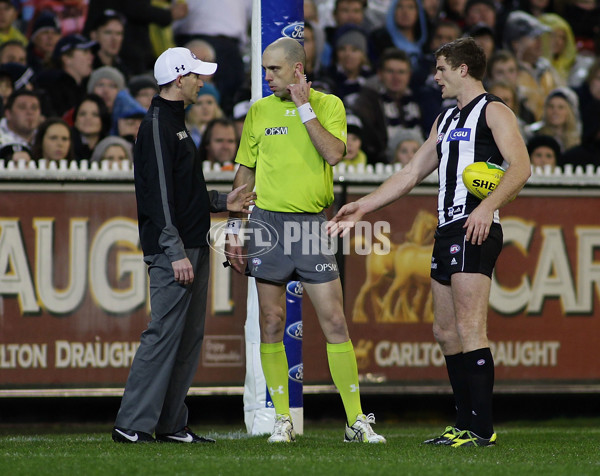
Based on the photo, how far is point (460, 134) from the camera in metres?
6.11

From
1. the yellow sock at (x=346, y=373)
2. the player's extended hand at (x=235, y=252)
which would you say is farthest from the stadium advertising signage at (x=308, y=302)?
the yellow sock at (x=346, y=373)

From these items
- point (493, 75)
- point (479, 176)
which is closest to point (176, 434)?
point (479, 176)

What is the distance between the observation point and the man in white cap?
6191 millimetres

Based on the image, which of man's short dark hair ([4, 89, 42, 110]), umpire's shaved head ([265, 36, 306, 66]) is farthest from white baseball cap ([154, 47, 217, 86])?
man's short dark hair ([4, 89, 42, 110])

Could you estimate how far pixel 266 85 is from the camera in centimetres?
724

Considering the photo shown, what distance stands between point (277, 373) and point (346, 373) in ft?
1.44

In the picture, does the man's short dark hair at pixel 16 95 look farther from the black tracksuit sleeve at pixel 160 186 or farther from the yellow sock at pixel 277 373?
the yellow sock at pixel 277 373

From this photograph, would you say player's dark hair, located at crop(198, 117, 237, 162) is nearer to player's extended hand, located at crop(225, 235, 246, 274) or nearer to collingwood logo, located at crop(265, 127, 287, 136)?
→ player's extended hand, located at crop(225, 235, 246, 274)

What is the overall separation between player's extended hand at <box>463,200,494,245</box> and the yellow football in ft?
0.34

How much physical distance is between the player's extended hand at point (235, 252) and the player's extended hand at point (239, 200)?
181 mm

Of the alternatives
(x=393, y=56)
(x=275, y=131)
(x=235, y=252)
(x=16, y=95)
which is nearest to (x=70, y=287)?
(x=16, y=95)

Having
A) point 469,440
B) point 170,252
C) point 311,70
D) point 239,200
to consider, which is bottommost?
point 469,440

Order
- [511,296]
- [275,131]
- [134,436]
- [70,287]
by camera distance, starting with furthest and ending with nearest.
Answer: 1. [511,296]
2. [70,287]
3. [275,131]
4. [134,436]

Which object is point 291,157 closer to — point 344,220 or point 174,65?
point 344,220
